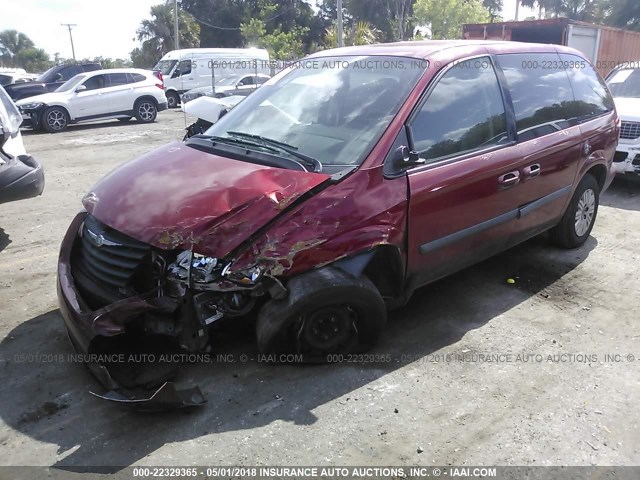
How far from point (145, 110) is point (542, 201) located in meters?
13.8

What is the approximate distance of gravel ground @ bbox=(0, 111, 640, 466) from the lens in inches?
102

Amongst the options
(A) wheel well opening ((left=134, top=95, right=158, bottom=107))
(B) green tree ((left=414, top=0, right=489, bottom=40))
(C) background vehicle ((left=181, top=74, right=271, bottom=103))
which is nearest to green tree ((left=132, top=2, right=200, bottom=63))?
(B) green tree ((left=414, top=0, right=489, bottom=40))

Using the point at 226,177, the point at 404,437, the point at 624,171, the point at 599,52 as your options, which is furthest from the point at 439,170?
the point at 599,52

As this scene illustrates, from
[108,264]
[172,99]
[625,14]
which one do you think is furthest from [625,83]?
[625,14]

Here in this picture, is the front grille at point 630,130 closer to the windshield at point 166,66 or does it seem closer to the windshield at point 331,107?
the windshield at point 331,107

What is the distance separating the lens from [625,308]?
401 cm

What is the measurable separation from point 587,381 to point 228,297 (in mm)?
2118

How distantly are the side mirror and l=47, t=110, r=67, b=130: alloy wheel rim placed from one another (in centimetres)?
1307

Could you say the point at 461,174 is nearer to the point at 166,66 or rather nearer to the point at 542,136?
the point at 542,136

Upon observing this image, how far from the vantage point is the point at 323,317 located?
312 centimetres

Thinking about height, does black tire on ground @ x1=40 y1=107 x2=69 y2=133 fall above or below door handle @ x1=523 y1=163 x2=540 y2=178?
below

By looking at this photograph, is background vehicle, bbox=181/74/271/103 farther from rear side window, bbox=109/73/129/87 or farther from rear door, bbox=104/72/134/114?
rear side window, bbox=109/73/129/87

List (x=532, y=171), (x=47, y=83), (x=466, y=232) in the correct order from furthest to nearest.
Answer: (x=47, y=83) < (x=532, y=171) < (x=466, y=232)

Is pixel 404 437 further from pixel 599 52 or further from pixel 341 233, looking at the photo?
pixel 599 52
